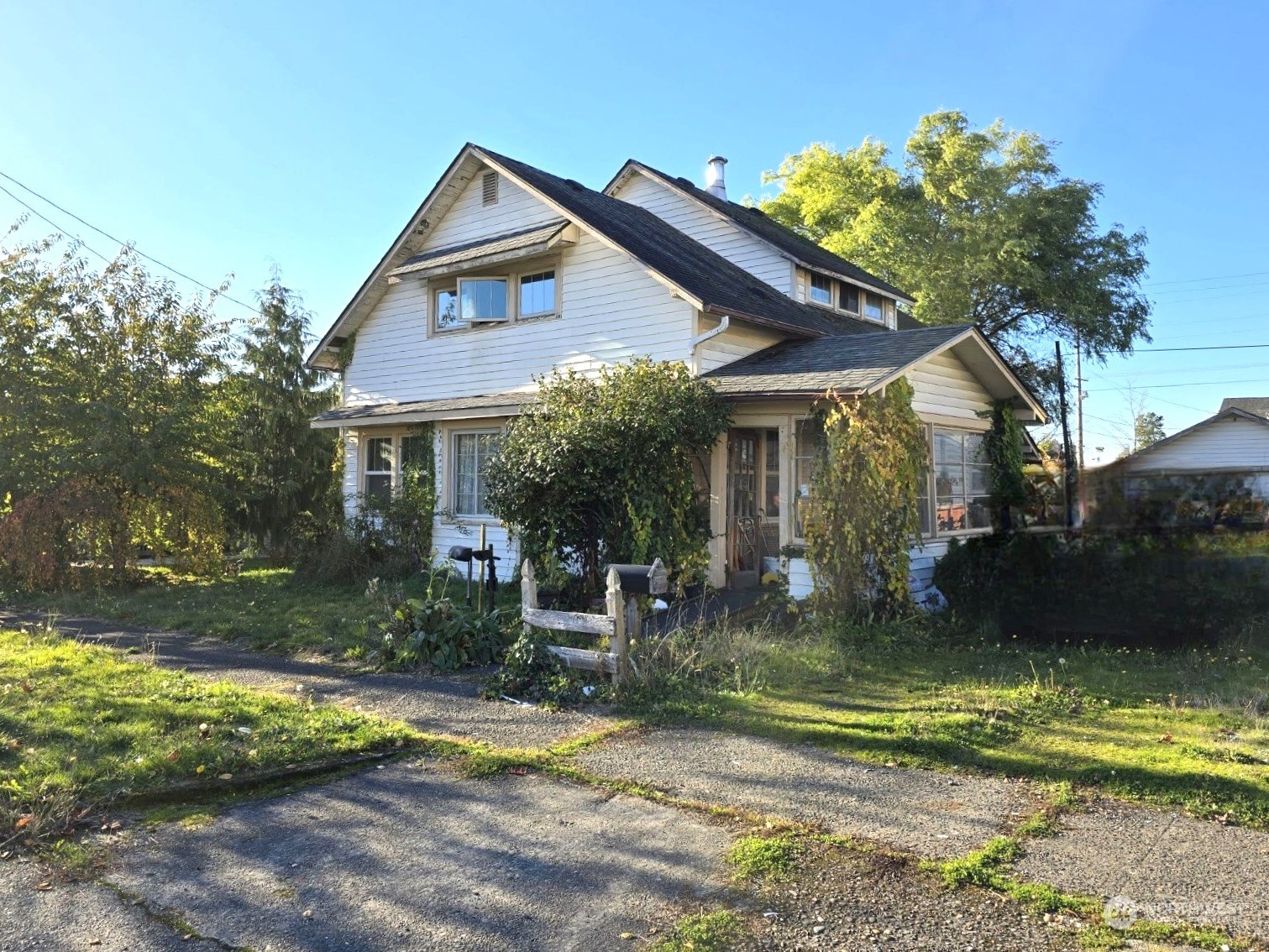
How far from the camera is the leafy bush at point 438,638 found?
906cm

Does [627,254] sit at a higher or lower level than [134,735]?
higher

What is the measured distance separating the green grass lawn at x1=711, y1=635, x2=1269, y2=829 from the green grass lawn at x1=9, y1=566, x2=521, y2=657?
4.93 m

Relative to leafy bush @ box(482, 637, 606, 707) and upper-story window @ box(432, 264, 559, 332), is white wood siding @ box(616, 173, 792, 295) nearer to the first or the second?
upper-story window @ box(432, 264, 559, 332)

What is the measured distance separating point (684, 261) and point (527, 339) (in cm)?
292

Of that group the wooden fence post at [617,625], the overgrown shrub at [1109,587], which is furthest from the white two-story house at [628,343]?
the wooden fence post at [617,625]

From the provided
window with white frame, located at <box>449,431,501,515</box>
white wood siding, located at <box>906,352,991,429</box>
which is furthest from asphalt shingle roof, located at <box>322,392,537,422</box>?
white wood siding, located at <box>906,352,991,429</box>

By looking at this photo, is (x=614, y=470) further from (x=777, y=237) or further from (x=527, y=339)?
(x=777, y=237)

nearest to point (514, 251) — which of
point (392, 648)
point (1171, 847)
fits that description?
point (392, 648)

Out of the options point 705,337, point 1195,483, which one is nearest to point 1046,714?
point 705,337

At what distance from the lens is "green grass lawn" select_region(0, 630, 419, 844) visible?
5359 millimetres

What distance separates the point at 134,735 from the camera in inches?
254

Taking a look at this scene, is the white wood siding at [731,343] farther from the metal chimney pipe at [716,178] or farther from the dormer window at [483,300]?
the metal chimney pipe at [716,178]

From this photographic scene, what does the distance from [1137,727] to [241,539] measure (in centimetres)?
2025

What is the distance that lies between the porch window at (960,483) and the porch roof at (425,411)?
6.48 m
